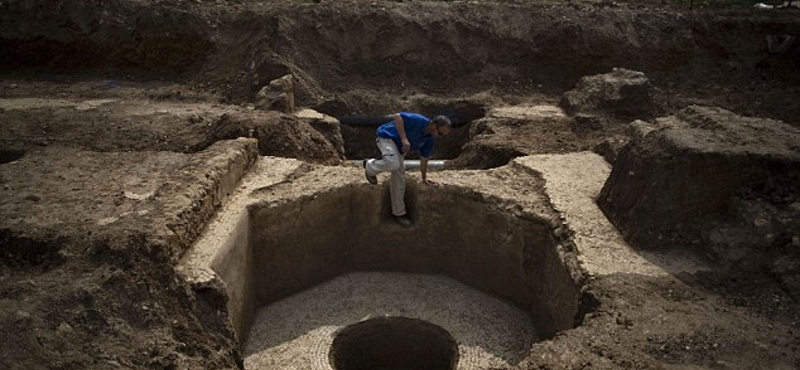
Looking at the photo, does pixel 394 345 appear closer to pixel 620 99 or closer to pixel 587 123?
pixel 587 123

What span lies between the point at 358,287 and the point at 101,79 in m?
7.75

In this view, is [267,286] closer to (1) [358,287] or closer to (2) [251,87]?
(1) [358,287]

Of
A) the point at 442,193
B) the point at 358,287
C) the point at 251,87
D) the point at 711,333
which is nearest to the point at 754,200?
the point at 711,333

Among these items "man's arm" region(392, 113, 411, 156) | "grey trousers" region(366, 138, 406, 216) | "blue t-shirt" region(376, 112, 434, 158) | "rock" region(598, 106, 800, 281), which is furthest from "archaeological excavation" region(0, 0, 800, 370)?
"man's arm" region(392, 113, 411, 156)

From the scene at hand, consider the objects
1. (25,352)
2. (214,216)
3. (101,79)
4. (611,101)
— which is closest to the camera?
(25,352)

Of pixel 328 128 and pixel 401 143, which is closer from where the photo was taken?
pixel 401 143

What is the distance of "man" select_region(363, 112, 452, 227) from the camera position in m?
6.77

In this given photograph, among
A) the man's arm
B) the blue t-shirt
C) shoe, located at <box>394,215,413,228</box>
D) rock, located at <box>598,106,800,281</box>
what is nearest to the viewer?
rock, located at <box>598,106,800,281</box>

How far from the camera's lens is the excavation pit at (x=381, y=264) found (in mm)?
6348

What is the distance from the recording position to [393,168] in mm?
7027

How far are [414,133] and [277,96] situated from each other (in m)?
3.58

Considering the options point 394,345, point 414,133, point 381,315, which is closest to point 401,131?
point 414,133

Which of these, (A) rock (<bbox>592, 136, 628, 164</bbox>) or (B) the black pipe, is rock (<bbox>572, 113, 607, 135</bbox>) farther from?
(B) the black pipe

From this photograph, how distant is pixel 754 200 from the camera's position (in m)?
5.67
